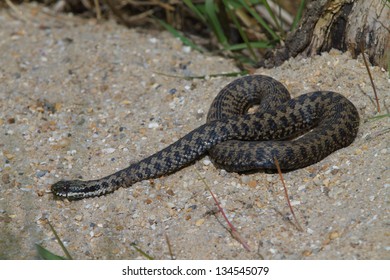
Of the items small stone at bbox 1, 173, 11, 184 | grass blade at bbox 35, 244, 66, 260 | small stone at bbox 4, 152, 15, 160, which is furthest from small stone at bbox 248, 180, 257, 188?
small stone at bbox 4, 152, 15, 160

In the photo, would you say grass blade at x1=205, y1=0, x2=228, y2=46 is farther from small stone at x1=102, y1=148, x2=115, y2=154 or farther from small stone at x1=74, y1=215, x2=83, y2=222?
small stone at x1=74, y1=215, x2=83, y2=222

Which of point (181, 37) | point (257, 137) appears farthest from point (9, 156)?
point (181, 37)

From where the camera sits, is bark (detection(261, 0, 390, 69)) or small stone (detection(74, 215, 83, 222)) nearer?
small stone (detection(74, 215, 83, 222))

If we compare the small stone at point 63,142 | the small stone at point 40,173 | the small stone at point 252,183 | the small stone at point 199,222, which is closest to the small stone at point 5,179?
the small stone at point 40,173

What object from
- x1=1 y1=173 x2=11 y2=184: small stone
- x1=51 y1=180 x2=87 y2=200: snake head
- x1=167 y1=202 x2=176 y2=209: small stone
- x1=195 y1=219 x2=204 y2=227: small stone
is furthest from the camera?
x1=1 y1=173 x2=11 y2=184: small stone

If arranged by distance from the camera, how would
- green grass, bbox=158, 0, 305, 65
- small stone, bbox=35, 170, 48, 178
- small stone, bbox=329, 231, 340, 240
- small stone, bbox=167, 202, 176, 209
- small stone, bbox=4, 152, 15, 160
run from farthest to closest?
green grass, bbox=158, 0, 305, 65
small stone, bbox=4, 152, 15, 160
small stone, bbox=35, 170, 48, 178
small stone, bbox=167, 202, 176, 209
small stone, bbox=329, 231, 340, 240

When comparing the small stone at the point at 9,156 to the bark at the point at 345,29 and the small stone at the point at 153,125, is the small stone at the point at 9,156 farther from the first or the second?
the bark at the point at 345,29
